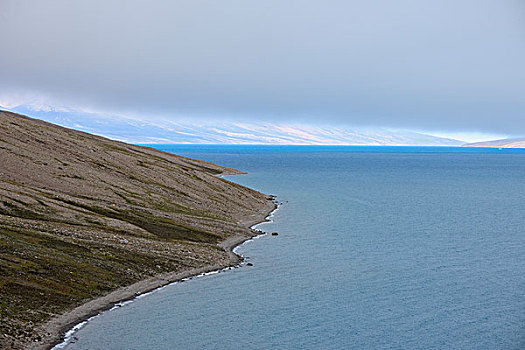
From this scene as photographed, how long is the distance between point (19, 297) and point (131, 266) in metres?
13.4

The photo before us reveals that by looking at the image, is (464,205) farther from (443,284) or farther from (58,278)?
(58,278)

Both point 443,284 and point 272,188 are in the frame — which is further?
point 272,188

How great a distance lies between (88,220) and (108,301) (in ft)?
71.9

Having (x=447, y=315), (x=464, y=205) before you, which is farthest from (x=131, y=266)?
(x=464, y=205)

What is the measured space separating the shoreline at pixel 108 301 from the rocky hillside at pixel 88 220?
2.61 feet

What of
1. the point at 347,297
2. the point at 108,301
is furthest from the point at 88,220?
the point at 347,297

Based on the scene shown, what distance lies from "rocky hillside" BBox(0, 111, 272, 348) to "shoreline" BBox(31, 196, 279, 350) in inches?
31.3

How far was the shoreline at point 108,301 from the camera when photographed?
36.7 m

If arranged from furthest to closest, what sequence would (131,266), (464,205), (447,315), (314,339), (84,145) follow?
(464,205) < (84,145) < (131,266) < (447,315) < (314,339)

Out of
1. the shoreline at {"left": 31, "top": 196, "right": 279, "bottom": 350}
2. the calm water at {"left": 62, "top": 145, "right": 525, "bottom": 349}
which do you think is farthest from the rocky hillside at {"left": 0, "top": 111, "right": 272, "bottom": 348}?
the calm water at {"left": 62, "top": 145, "right": 525, "bottom": 349}

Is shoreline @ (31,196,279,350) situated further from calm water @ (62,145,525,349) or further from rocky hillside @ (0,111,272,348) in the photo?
calm water @ (62,145,525,349)

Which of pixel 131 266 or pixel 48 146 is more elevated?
pixel 48 146

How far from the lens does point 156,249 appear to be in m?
59.1

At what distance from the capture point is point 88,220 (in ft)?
212
